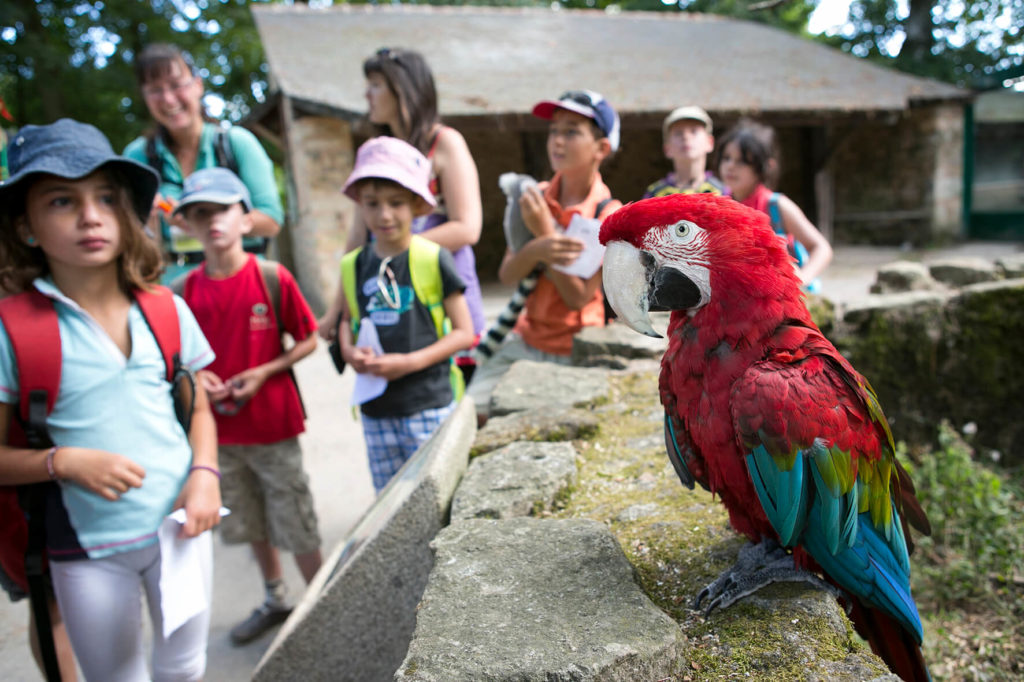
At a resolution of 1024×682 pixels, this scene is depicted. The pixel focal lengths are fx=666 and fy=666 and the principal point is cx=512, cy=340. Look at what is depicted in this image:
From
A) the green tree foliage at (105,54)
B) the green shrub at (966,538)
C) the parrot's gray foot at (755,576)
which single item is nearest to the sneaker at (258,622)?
the parrot's gray foot at (755,576)

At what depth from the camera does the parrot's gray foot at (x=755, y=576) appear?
128 centimetres

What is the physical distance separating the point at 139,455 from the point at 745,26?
596 inches

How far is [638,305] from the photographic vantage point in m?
1.22

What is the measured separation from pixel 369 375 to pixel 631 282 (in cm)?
133

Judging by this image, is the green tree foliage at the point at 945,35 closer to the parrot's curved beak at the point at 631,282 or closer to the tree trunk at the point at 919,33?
the tree trunk at the point at 919,33

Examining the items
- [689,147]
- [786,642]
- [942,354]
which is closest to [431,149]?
[689,147]

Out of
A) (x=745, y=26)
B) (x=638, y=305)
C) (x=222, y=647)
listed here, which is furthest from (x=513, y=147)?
(x=638, y=305)

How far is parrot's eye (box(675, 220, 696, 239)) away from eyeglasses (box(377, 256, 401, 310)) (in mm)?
1328

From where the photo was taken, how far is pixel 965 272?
4426 mm

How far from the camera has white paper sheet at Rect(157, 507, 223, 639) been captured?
1.72m

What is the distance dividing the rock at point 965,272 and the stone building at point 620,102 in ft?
17.1

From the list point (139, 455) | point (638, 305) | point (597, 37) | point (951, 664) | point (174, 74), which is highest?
point (597, 37)

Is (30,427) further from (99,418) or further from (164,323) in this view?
(164,323)

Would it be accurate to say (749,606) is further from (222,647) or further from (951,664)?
(222,647)
